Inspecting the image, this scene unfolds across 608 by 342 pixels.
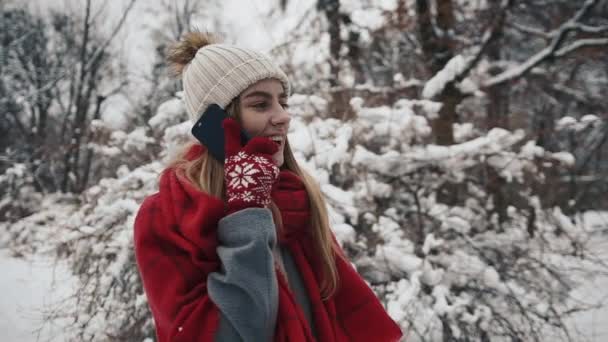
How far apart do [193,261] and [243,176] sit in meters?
0.26

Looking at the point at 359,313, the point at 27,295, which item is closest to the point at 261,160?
the point at 359,313

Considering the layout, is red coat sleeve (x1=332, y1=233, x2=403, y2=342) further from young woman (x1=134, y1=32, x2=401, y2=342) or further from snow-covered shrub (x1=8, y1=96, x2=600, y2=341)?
snow-covered shrub (x1=8, y1=96, x2=600, y2=341)

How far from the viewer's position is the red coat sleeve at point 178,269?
1.02 metres

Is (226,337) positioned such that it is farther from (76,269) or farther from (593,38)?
(593,38)

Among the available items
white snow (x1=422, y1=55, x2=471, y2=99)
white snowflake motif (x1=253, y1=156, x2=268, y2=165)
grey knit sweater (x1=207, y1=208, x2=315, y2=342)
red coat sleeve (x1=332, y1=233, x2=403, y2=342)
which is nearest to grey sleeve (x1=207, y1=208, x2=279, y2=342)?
grey knit sweater (x1=207, y1=208, x2=315, y2=342)

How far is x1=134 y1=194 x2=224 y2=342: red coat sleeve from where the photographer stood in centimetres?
102

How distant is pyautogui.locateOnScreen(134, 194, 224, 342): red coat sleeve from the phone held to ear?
→ 0.65ft

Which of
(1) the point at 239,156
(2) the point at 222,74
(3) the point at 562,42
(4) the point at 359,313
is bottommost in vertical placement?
(4) the point at 359,313

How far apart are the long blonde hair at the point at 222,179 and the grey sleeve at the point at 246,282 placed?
0.59ft

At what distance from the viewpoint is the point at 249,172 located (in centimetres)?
109

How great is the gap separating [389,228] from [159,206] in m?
2.15

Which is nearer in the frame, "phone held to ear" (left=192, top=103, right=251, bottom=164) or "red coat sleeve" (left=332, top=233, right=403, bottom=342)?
"phone held to ear" (left=192, top=103, right=251, bottom=164)

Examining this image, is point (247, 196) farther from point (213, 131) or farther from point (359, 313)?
point (359, 313)

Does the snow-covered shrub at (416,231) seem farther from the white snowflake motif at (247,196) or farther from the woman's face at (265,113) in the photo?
the white snowflake motif at (247,196)
